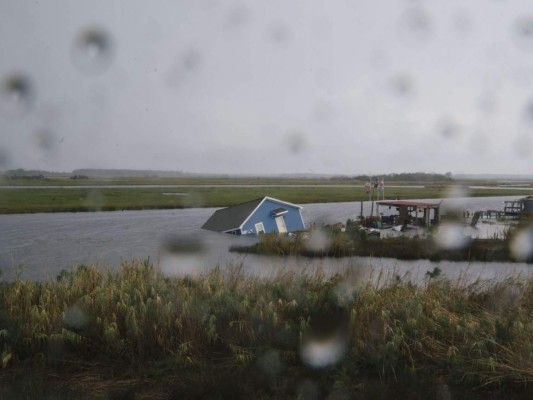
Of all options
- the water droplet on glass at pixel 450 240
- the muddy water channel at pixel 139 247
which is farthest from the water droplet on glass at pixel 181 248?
the water droplet on glass at pixel 450 240

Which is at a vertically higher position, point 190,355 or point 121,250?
point 190,355

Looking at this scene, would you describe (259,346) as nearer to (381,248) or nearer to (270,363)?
(270,363)

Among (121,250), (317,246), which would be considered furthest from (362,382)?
(121,250)

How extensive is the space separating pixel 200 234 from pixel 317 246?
1144cm

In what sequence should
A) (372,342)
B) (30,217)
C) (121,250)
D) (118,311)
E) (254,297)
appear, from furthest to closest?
(30,217)
(121,250)
(254,297)
(118,311)
(372,342)

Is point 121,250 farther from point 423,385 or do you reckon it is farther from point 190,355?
point 423,385

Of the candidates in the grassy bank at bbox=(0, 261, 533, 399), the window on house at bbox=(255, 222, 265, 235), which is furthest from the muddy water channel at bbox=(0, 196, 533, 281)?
the grassy bank at bbox=(0, 261, 533, 399)

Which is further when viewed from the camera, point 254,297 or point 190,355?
point 254,297

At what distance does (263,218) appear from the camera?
32.4m

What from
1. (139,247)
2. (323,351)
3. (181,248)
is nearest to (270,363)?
(323,351)

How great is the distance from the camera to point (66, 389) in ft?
20.1

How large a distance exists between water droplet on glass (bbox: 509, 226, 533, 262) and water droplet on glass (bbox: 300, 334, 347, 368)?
20.4m

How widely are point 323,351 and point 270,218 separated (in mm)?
25664

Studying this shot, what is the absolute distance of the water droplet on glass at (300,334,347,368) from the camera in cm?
670
